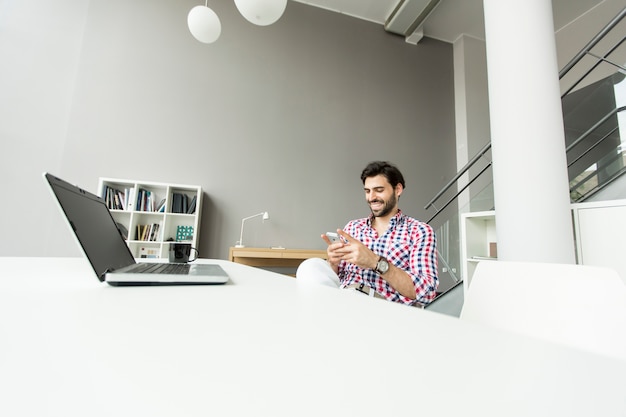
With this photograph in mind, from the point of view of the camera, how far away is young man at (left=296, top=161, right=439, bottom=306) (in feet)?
4.08

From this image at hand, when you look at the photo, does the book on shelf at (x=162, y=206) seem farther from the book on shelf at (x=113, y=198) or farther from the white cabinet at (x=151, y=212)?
the book on shelf at (x=113, y=198)

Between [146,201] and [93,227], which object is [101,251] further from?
[146,201]

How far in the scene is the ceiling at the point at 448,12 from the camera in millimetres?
4227

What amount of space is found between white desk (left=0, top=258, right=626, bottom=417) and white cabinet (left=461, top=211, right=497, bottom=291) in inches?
91.0

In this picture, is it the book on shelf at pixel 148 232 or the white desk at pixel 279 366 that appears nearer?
the white desk at pixel 279 366

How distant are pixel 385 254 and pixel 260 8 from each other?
148 cm

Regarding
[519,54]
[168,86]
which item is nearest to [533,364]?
[519,54]

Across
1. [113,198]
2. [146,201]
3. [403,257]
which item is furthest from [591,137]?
[113,198]

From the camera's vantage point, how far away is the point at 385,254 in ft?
4.99

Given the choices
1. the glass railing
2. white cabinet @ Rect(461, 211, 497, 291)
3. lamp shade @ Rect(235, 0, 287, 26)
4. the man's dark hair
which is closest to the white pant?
the man's dark hair

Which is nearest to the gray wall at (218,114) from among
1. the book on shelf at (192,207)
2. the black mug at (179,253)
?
the book on shelf at (192,207)

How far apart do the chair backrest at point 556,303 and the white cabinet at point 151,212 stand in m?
2.88

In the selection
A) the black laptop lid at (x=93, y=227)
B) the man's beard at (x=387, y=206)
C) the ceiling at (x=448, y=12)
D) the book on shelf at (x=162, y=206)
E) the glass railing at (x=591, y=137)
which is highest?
the ceiling at (x=448, y=12)

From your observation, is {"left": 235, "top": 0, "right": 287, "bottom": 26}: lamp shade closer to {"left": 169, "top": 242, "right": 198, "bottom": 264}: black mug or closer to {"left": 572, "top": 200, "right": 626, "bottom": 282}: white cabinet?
{"left": 169, "top": 242, "right": 198, "bottom": 264}: black mug
